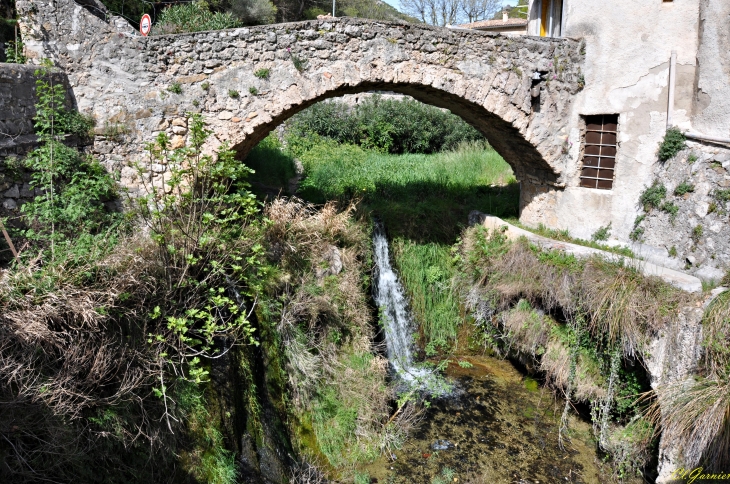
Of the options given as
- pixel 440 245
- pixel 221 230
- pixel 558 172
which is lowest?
pixel 440 245

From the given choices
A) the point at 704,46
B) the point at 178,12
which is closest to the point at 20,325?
the point at 704,46

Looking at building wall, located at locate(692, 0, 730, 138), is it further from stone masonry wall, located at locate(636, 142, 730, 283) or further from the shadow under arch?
the shadow under arch

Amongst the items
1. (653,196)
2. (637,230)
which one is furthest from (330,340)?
(653,196)

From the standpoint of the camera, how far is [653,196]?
725cm

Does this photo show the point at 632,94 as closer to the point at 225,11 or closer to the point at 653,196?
the point at 653,196

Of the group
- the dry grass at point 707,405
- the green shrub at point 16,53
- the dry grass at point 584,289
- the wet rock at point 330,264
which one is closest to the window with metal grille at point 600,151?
the dry grass at point 584,289

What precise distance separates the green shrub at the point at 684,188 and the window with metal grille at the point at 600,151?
1.04m

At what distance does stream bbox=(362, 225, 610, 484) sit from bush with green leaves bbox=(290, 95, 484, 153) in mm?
8052

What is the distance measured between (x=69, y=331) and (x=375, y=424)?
139 inches

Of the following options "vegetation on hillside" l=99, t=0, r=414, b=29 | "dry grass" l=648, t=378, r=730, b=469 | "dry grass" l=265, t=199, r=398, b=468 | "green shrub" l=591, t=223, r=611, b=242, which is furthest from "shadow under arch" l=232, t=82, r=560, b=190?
"dry grass" l=648, t=378, r=730, b=469

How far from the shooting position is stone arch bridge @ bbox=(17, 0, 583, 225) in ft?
20.6

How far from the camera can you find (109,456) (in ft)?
11.8

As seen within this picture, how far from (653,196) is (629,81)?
169 centimetres

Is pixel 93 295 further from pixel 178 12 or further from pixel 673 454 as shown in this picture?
pixel 178 12
